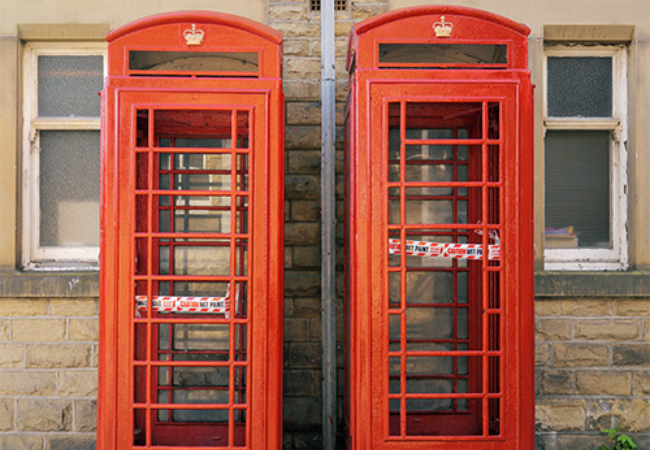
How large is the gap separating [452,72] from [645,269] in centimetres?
219

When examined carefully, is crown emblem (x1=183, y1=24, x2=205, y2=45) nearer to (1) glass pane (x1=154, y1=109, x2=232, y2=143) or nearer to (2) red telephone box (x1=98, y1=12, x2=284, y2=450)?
(2) red telephone box (x1=98, y1=12, x2=284, y2=450)

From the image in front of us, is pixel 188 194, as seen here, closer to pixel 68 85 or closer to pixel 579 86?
pixel 68 85

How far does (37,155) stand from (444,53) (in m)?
2.91

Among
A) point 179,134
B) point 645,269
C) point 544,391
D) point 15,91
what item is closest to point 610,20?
point 645,269

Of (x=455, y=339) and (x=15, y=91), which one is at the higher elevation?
(x=15, y=91)

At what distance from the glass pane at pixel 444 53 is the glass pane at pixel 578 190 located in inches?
51.8

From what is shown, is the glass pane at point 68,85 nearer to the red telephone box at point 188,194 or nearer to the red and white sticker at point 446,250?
the red telephone box at point 188,194

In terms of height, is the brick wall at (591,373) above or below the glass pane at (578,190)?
below

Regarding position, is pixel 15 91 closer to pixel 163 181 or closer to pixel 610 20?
pixel 163 181

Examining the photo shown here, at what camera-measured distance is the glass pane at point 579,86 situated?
3.84m

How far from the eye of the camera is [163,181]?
340cm

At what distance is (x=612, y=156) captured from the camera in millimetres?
3854

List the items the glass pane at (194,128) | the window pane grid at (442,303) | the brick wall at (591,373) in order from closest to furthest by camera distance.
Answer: the glass pane at (194,128), the window pane grid at (442,303), the brick wall at (591,373)

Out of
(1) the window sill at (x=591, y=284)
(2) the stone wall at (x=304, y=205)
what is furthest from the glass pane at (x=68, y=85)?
(1) the window sill at (x=591, y=284)
